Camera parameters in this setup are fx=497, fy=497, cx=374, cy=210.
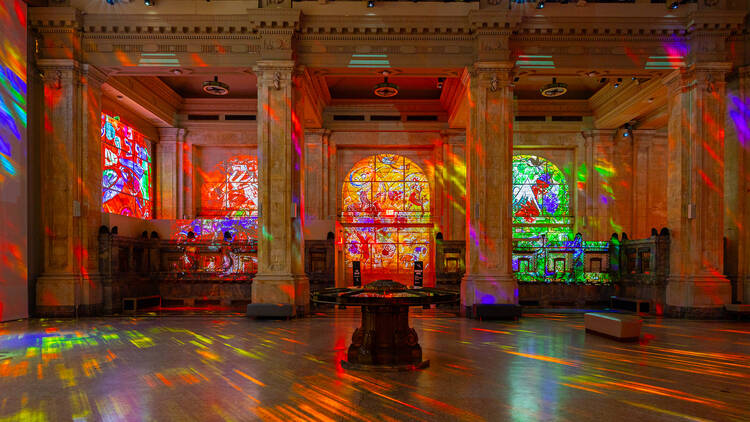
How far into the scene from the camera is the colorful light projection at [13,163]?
10.9 metres

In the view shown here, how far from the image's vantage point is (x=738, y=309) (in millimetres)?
11945

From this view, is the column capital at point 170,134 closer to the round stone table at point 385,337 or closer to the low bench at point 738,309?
the round stone table at point 385,337

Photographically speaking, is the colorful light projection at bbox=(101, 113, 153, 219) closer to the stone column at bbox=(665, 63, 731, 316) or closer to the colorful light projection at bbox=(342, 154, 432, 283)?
the colorful light projection at bbox=(342, 154, 432, 283)

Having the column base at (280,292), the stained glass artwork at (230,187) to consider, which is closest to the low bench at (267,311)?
the column base at (280,292)

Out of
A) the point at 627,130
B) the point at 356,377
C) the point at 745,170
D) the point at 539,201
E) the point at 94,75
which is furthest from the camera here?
the point at 539,201

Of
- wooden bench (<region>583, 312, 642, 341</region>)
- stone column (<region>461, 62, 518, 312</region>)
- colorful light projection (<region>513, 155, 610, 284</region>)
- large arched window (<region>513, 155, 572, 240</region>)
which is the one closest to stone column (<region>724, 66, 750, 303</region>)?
stone column (<region>461, 62, 518, 312</region>)

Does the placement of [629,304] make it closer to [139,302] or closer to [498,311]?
[498,311]

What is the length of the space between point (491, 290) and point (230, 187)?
13251 millimetres

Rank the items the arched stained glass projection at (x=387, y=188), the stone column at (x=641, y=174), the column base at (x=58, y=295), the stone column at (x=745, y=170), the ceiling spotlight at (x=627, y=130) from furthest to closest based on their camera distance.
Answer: the arched stained glass projection at (x=387, y=188) → the stone column at (x=641, y=174) → the ceiling spotlight at (x=627, y=130) → the stone column at (x=745, y=170) → the column base at (x=58, y=295)

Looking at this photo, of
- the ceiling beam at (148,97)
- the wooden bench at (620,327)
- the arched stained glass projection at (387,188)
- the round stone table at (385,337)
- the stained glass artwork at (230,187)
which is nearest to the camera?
the round stone table at (385,337)

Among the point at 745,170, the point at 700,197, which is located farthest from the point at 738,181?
the point at 700,197

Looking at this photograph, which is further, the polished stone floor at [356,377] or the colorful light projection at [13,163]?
the colorful light projection at [13,163]

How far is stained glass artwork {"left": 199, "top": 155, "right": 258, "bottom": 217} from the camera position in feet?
70.3

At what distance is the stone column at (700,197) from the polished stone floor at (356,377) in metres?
2.76
